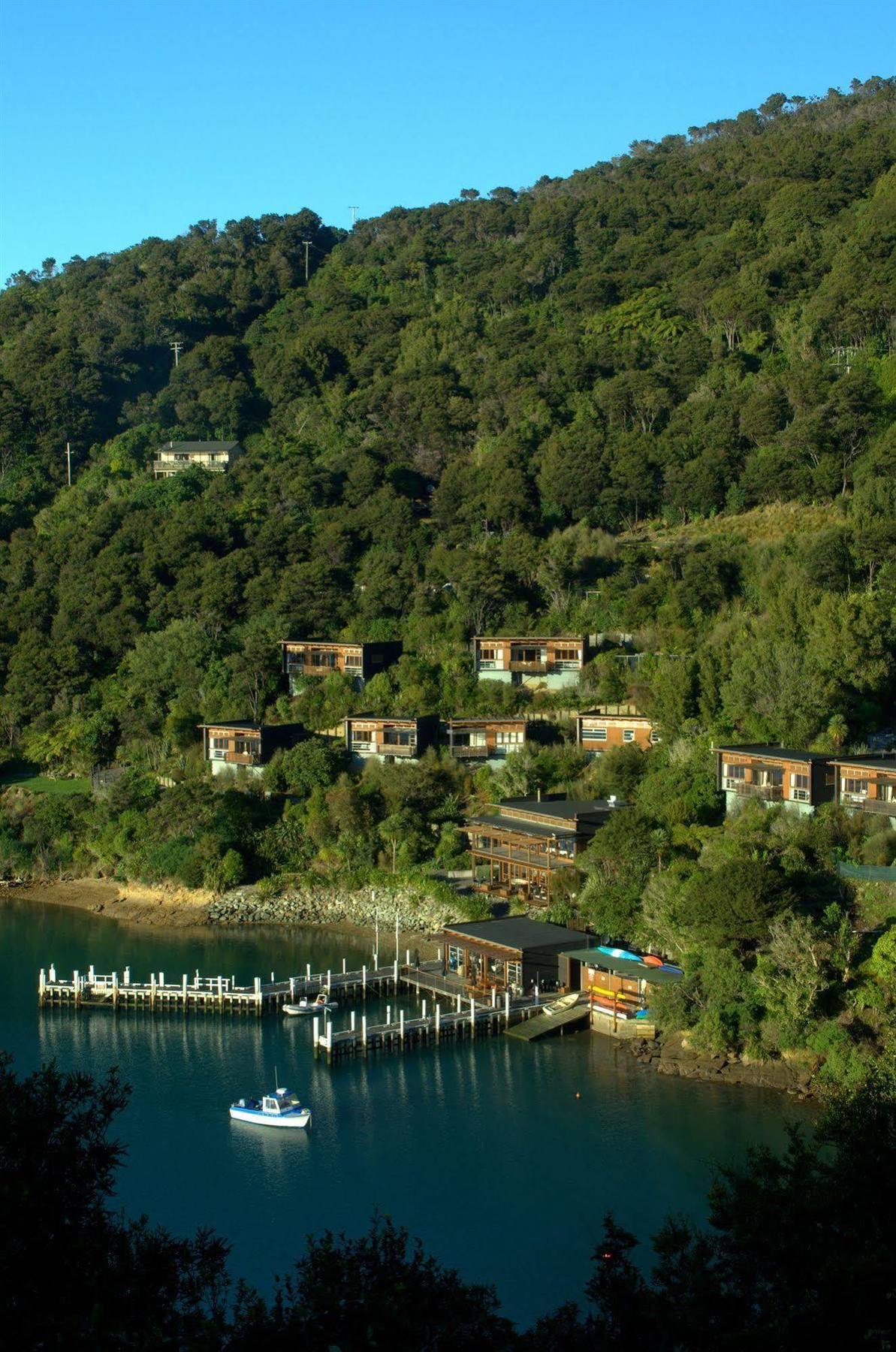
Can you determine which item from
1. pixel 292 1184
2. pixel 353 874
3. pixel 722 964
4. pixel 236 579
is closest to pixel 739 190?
pixel 236 579

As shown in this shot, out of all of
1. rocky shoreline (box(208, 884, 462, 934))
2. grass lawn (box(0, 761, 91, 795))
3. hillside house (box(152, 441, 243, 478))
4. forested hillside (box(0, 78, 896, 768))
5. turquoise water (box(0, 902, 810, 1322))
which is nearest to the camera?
turquoise water (box(0, 902, 810, 1322))

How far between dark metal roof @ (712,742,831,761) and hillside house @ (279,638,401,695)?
9761 mm

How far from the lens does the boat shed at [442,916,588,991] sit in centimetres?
1944

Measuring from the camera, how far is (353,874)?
24438mm

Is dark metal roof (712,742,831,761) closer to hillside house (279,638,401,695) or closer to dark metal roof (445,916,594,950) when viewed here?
dark metal roof (445,916,594,950)

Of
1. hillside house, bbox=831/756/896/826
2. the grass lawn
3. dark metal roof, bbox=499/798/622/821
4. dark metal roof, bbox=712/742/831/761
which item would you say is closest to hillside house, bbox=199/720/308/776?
the grass lawn

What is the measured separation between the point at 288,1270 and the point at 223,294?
162 ft

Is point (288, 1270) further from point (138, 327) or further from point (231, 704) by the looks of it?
point (138, 327)

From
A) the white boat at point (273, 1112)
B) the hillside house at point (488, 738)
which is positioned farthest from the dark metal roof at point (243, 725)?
the white boat at point (273, 1112)

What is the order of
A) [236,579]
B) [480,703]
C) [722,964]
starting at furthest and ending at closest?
[236,579]
[480,703]
[722,964]

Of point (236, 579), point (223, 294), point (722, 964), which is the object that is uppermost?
point (223, 294)

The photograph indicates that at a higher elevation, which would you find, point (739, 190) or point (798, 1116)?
point (739, 190)

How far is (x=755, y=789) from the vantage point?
21781mm

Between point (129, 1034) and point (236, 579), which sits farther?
point (236, 579)
